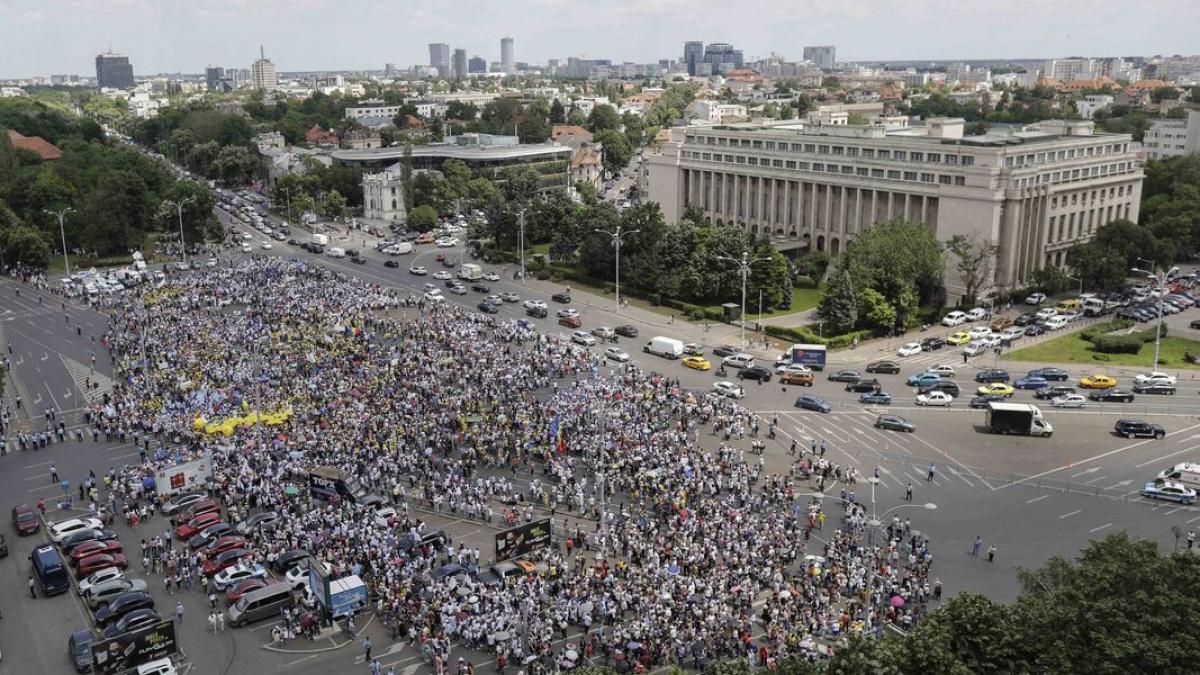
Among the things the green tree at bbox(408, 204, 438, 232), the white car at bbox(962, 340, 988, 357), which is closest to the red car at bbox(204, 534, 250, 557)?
the white car at bbox(962, 340, 988, 357)

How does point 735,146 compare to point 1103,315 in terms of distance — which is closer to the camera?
point 1103,315

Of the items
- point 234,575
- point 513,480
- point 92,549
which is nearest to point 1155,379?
point 513,480

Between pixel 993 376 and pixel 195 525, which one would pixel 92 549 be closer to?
pixel 195 525

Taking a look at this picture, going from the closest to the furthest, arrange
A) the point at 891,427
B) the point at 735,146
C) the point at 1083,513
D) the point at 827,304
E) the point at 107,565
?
1. the point at 107,565
2. the point at 1083,513
3. the point at 891,427
4. the point at 827,304
5. the point at 735,146

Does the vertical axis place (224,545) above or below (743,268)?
below

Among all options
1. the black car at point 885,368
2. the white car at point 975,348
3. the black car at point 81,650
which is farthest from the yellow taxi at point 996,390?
the black car at point 81,650

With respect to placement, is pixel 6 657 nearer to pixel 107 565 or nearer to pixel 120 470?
pixel 107 565

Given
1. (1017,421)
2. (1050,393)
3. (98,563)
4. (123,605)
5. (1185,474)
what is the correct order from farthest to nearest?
(1050,393) → (1017,421) → (1185,474) → (98,563) → (123,605)

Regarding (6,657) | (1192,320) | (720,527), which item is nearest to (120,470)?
(6,657)
